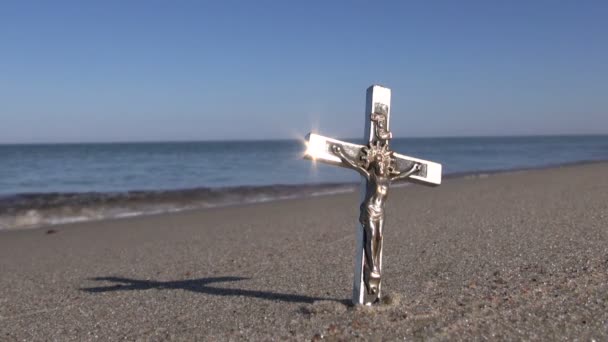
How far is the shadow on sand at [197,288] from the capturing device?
18.8 ft

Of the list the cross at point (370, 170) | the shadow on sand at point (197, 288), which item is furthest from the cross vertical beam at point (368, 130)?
the shadow on sand at point (197, 288)

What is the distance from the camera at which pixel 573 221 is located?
877 cm

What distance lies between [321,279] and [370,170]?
2098mm

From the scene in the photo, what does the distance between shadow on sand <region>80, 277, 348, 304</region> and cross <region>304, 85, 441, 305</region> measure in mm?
731

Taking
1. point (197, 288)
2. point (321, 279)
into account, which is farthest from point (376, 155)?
point (197, 288)

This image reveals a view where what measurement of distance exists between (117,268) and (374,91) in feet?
17.9

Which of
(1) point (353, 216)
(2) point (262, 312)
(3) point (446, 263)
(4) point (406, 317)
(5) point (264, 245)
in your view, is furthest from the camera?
(1) point (353, 216)

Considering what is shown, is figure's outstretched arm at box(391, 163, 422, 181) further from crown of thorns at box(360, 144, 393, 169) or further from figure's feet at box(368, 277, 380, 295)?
figure's feet at box(368, 277, 380, 295)

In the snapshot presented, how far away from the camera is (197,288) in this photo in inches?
260

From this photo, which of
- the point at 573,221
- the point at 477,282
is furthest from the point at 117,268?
the point at 573,221

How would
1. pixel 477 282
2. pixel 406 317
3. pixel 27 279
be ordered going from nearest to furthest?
pixel 406 317 → pixel 477 282 → pixel 27 279

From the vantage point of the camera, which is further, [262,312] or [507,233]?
[507,233]

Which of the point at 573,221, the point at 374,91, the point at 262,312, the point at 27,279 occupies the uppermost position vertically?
the point at 374,91

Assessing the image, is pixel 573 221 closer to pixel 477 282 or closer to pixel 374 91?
pixel 477 282
